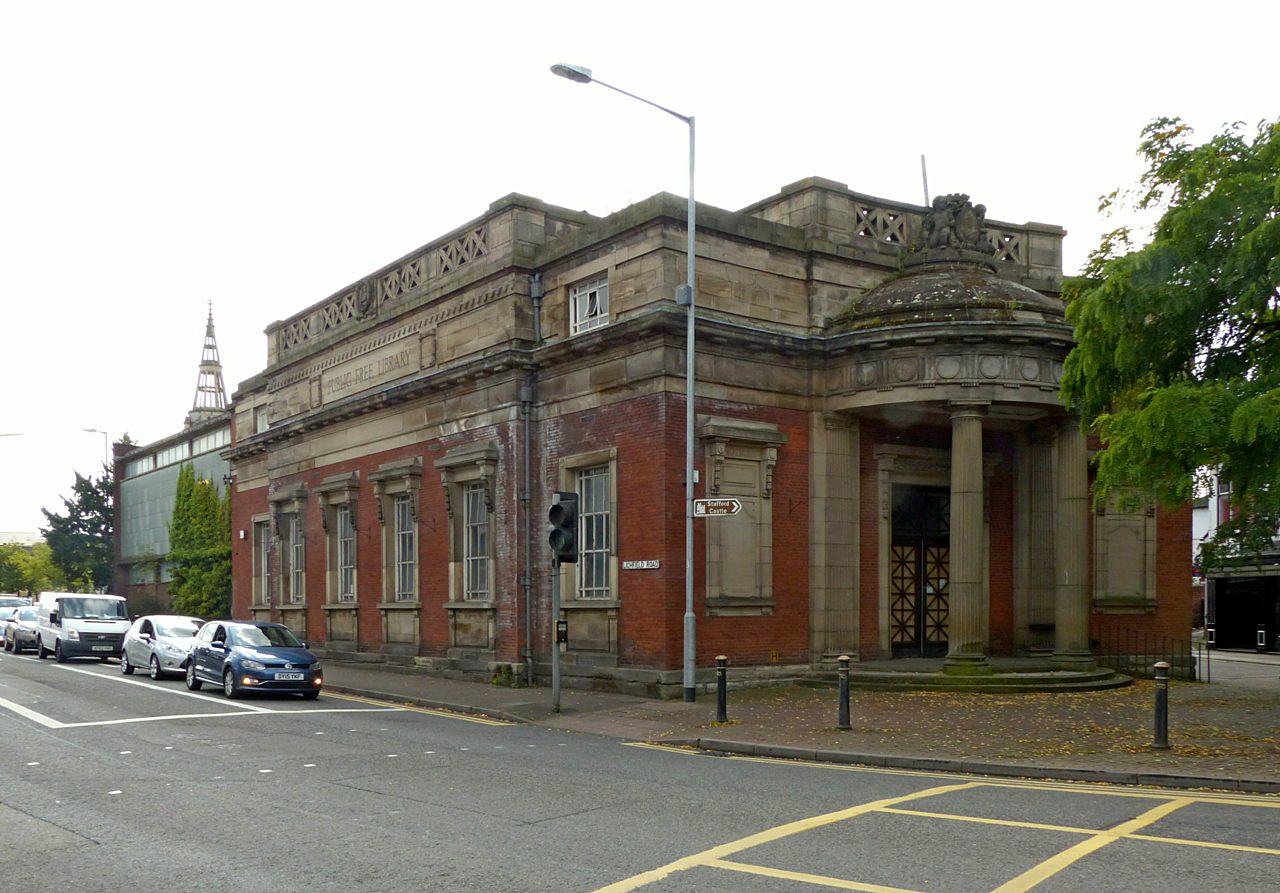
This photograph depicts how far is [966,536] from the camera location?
1981 centimetres

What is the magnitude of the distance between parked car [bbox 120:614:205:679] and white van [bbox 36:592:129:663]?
4.55 metres

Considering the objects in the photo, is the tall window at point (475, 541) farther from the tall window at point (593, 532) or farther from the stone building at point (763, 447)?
the tall window at point (593, 532)

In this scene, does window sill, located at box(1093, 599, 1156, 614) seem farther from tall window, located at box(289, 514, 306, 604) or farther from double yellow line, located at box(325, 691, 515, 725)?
tall window, located at box(289, 514, 306, 604)

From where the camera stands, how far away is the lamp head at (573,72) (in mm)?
16781

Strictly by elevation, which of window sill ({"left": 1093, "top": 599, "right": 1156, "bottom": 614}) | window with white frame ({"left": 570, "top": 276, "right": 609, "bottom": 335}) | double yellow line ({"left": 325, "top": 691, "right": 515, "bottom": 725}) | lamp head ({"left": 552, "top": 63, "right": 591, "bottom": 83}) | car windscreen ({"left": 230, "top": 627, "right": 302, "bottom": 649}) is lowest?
double yellow line ({"left": 325, "top": 691, "right": 515, "bottom": 725})

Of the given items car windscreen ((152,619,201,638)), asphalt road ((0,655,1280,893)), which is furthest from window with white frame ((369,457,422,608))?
asphalt road ((0,655,1280,893))

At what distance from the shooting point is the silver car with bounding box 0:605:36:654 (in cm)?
3522

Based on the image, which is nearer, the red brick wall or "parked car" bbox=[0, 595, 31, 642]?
the red brick wall

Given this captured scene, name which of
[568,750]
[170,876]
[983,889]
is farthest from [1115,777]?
[170,876]

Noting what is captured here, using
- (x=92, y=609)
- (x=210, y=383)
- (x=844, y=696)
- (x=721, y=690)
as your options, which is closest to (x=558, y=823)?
(x=844, y=696)

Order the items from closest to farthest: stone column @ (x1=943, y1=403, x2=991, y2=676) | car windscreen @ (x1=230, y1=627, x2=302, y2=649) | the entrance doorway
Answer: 1. stone column @ (x1=943, y1=403, x2=991, y2=676)
2. car windscreen @ (x1=230, y1=627, x2=302, y2=649)
3. the entrance doorway

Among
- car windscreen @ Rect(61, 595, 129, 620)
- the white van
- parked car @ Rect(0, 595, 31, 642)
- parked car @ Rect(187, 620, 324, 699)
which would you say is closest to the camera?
parked car @ Rect(187, 620, 324, 699)

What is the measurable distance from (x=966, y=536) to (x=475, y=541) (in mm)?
10265

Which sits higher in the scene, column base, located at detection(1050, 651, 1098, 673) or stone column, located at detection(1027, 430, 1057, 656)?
stone column, located at detection(1027, 430, 1057, 656)
